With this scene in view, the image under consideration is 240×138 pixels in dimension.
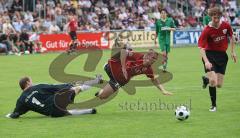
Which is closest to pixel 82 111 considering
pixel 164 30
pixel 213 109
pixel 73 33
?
pixel 213 109

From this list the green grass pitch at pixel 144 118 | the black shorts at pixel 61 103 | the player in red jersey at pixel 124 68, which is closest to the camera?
the green grass pitch at pixel 144 118

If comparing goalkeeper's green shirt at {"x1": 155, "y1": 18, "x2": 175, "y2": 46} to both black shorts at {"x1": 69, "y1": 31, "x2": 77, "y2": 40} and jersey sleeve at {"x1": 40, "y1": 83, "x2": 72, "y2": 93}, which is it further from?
jersey sleeve at {"x1": 40, "y1": 83, "x2": 72, "y2": 93}

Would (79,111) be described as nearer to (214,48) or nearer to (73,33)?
(214,48)

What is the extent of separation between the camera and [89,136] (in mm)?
10703

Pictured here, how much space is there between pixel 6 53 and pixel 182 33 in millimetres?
12670

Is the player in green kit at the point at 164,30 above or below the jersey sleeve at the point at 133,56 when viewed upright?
below

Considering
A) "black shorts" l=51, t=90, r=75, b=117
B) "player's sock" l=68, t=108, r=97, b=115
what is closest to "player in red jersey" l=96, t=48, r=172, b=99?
"player's sock" l=68, t=108, r=97, b=115

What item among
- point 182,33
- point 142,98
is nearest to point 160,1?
point 182,33

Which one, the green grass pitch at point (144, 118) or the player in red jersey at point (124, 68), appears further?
the player in red jersey at point (124, 68)

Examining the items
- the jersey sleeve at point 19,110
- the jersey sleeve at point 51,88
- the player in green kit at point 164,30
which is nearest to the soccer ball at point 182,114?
the jersey sleeve at point 51,88

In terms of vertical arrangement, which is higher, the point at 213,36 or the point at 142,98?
the point at 213,36

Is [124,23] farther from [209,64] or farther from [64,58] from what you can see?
[209,64]

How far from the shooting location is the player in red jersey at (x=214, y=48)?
536 inches

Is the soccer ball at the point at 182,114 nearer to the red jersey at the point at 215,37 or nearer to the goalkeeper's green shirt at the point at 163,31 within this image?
the red jersey at the point at 215,37
